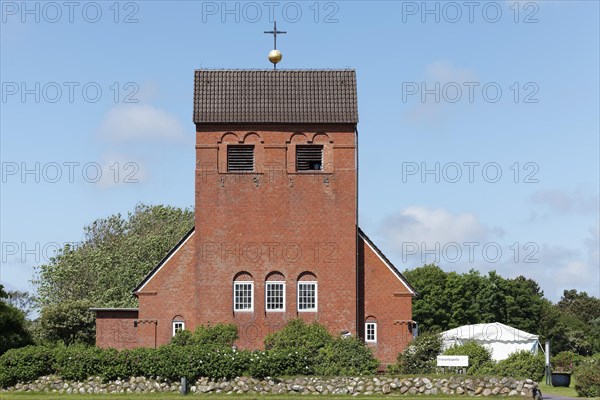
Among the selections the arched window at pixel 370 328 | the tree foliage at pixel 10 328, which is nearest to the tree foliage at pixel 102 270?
the tree foliage at pixel 10 328

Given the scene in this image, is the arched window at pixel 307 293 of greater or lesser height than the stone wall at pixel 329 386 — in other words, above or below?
above

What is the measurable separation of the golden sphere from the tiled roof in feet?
4.67

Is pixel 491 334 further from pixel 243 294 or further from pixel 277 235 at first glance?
pixel 243 294

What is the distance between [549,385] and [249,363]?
17.0m

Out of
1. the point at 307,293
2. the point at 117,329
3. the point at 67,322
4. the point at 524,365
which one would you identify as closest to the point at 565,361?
the point at 524,365

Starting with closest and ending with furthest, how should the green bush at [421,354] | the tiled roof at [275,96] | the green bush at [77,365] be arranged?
the green bush at [77,365] → the green bush at [421,354] → the tiled roof at [275,96]

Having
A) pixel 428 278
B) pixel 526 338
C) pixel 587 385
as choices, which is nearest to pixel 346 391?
pixel 587 385

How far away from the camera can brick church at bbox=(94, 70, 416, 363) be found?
50.3m

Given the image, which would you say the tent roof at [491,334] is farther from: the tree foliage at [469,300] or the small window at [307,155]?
the tree foliage at [469,300]

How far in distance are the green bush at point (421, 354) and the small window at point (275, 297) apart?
268 inches

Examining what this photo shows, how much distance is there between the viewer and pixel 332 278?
165ft

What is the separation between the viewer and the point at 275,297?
50344 mm

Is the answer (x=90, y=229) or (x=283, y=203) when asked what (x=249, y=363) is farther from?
(x=90, y=229)

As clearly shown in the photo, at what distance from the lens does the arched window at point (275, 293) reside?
50.3 m
